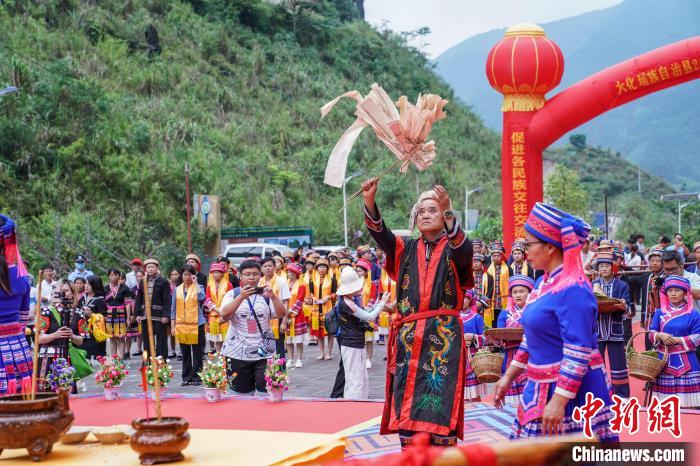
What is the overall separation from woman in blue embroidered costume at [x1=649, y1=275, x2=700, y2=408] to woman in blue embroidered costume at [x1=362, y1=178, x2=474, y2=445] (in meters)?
3.19

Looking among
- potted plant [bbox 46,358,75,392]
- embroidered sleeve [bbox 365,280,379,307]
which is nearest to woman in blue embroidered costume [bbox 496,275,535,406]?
potted plant [bbox 46,358,75,392]

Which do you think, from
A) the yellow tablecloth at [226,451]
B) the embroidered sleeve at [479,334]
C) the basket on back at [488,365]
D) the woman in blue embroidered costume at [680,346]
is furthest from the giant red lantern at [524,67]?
the yellow tablecloth at [226,451]

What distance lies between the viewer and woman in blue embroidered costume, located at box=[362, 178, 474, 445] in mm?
5410

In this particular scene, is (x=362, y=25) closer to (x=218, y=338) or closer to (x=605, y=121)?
(x=218, y=338)

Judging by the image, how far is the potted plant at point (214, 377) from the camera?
30.4 feet

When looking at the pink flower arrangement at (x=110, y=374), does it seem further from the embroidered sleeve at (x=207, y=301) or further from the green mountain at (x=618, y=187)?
the green mountain at (x=618, y=187)

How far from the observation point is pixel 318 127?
48406 mm

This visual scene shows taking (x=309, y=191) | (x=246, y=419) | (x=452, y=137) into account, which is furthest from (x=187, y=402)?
(x=452, y=137)

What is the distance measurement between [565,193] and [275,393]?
114 feet

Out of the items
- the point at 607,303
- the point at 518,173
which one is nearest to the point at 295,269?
the point at 518,173

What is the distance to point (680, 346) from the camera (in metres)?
7.96

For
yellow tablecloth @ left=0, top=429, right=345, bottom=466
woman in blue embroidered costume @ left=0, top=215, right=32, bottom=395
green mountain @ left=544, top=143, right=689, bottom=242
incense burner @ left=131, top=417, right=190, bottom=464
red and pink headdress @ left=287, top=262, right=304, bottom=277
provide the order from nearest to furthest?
incense burner @ left=131, top=417, right=190, bottom=464 → yellow tablecloth @ left=0, top=429, right=345, bottom=466 → woman in blue embroidered costume @ left=0, top=215, right=32, bottom=395 → red and pink headdress @ left=287, top=262, right=304, bottom=277 → green mountain @ left=544, top=143, right=689, bottom=242

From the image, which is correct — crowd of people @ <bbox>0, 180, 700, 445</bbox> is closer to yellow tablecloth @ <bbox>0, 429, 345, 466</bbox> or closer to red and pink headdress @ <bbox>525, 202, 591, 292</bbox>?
red and pink headdress @ <bbox>525, 202, 591, 292</bbox>

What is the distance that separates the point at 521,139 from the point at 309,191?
25049 millimetres
